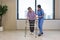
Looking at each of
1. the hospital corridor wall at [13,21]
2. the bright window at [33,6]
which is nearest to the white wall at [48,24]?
the hospital corridor wall at [13,21]

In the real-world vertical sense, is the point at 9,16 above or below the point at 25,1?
below

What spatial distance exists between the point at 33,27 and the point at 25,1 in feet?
9.85

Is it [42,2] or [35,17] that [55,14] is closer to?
[42,2]

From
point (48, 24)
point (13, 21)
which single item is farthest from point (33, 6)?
point (13, 21)

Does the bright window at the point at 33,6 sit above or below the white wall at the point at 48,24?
above

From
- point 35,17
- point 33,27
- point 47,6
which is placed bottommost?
point 33,27

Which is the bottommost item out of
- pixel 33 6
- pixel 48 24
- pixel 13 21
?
pixel 48 24

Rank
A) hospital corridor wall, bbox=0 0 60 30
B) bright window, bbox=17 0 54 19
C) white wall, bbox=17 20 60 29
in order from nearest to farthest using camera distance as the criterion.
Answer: hospital corridor wall, bbox=0 0 60 30 < white wall, bbox=17 20 60 29 < bright window, bbox=17 0 54 19

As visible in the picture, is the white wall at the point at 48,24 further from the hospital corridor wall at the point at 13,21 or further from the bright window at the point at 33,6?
the bright window at the point at 33,6

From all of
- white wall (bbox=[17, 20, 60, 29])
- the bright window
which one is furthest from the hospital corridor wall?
the bright window

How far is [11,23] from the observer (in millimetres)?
9930

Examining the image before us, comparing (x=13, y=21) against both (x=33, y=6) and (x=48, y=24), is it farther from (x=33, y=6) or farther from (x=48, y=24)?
(x=48, y=24)

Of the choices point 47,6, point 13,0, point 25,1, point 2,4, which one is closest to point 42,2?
point 47,6

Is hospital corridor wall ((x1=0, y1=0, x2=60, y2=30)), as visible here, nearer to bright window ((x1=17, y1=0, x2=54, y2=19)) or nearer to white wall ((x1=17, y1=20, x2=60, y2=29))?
white wall ((x1=17, y1=20, x2=60, y2=29))
